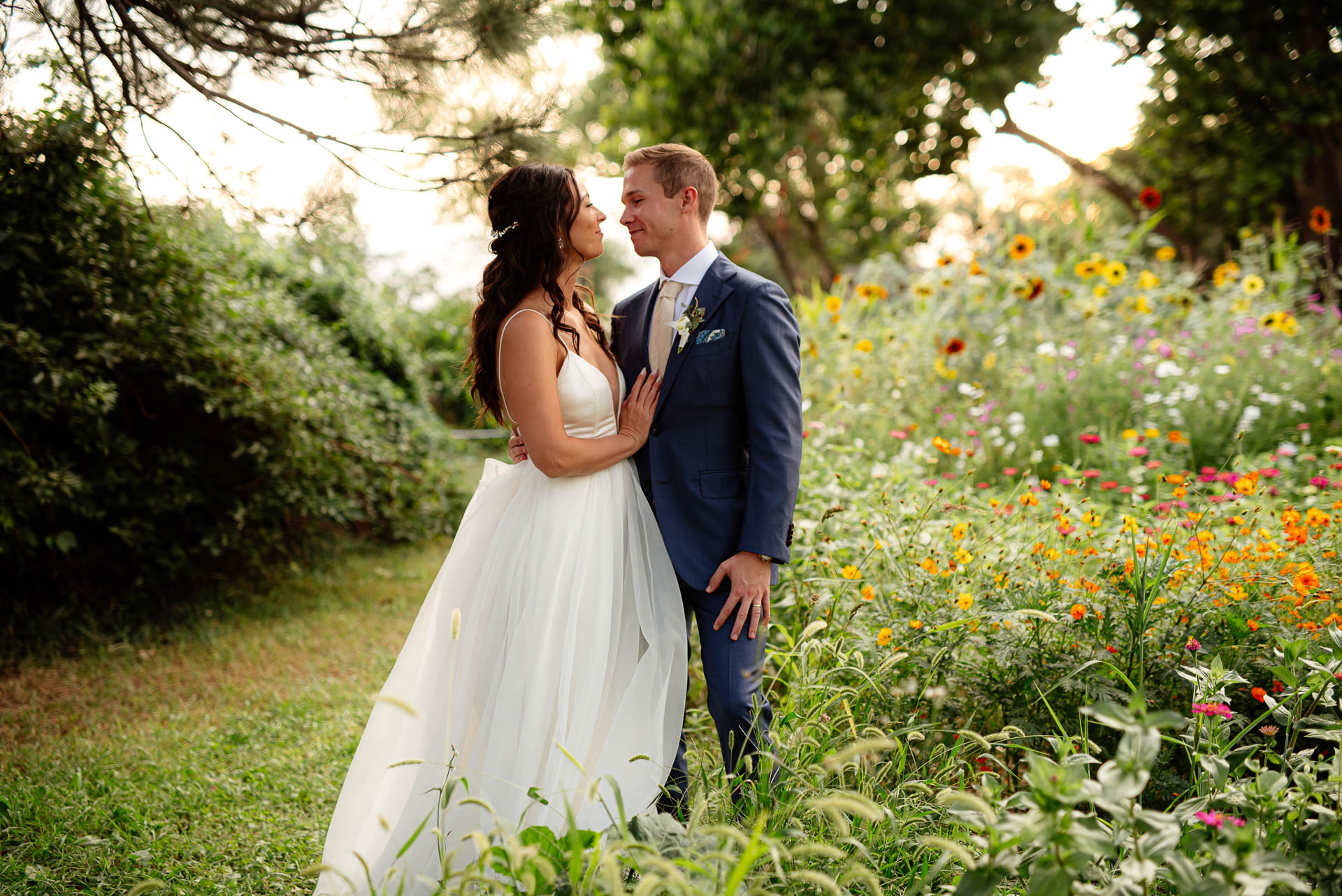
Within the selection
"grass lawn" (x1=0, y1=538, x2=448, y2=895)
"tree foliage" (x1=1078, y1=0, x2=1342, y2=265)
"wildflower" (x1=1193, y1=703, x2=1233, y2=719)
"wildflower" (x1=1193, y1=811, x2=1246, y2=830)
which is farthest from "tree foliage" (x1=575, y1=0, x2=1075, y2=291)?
"wildflower" (x1=1193, y1=811, x2=1246, y2=830)

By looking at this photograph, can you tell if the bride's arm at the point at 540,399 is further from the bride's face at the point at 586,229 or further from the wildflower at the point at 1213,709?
the wildflower at the point at 1213,709

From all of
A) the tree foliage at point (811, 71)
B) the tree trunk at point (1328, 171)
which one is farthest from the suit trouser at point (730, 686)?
the tree trunk at point (1328, 171)

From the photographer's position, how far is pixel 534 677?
220 centimetres

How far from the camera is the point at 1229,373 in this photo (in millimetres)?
5145

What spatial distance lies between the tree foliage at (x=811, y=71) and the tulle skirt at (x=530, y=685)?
7.86 metres

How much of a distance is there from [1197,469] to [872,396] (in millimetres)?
1890

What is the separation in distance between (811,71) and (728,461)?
26.6 feet

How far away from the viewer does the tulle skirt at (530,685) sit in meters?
2.17

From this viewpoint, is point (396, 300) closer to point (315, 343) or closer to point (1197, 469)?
point (315, 343)

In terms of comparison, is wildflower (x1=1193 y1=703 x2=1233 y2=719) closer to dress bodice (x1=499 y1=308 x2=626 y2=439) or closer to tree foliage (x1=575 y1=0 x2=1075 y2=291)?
dress bodice (x1=499 y1=308 x2=626 y2=439)

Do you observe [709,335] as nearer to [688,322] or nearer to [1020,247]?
[688,322]

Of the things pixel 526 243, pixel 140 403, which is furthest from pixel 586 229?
pixel 140 403

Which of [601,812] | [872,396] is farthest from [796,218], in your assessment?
[601,812]

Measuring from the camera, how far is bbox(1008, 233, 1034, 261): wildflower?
239 inches
